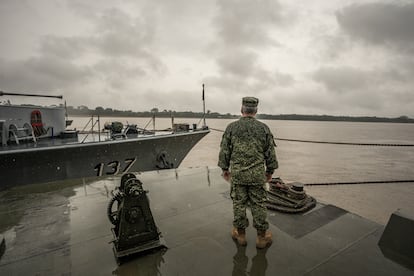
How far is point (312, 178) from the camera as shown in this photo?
1605cm

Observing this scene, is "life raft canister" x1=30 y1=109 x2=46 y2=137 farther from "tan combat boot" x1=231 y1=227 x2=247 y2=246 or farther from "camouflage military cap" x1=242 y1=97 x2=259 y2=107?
"tan combat boot" x1=231 y1=227 x2=247 y2=246

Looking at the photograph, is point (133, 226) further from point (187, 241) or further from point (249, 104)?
point (249, 104)

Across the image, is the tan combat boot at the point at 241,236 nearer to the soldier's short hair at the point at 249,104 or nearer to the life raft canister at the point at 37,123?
the soldier's short hair at the point at 249,104

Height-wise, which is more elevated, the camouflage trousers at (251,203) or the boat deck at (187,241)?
the camouflage trousers at (251,203)

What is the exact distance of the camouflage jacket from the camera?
8.91 feet

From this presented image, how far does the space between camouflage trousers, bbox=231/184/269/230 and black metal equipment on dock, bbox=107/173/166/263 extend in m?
1.07

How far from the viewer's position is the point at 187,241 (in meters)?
3.00

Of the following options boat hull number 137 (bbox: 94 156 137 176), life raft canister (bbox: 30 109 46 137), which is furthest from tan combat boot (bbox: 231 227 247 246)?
life raft canister (bbox: 30 109 46 137)

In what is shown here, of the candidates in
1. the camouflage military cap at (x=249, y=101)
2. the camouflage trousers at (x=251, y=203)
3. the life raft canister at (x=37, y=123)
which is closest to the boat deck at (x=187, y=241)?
the camouflage trousers at (x=251, y=203)

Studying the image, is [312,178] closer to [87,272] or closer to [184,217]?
[184,217]

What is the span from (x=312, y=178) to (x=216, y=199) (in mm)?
13837

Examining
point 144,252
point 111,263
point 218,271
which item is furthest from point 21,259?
point 218,271

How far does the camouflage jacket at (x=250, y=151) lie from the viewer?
2.72 meters

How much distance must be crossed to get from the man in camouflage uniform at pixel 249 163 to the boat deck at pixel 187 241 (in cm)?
37
